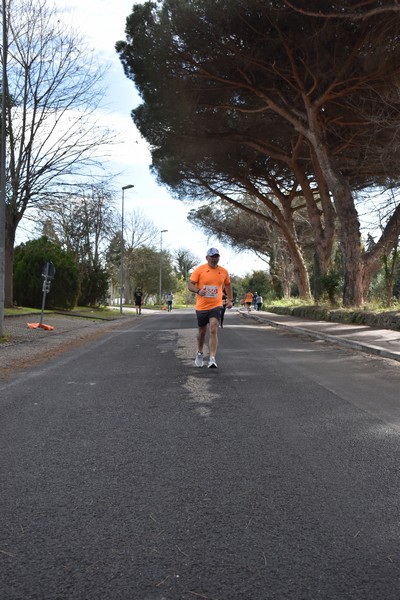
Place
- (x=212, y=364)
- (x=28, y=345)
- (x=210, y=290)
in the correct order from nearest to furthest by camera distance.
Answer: (x=210, y=290) < (x=212, y=364) < (x=28, y=345)

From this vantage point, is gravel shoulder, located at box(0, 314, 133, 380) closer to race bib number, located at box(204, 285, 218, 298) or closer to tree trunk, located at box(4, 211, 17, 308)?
race bib number, located at box(204, 285, 218, 298)

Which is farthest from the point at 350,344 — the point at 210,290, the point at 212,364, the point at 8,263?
the point at 8,263

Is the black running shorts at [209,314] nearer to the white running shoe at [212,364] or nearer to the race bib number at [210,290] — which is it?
the race bib number at [210,290]

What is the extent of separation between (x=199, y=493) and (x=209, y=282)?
5.88m

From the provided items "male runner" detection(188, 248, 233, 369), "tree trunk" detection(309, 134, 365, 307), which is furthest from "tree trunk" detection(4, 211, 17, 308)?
"male runner" detection(188, 248, 233, 369)

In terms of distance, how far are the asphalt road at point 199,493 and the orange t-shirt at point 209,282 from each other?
214 cm

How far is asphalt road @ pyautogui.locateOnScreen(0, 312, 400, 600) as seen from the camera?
2.48 metres

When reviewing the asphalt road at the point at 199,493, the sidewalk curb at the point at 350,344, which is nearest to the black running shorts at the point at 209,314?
the asphalt road at the point at 199,493

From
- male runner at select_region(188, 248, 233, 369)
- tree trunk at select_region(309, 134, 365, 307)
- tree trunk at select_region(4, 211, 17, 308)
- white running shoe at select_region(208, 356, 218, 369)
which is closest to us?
male runner at select_region(188, 248, 233, 369)

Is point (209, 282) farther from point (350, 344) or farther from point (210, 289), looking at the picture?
point (350, 344)

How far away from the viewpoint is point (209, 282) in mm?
9211

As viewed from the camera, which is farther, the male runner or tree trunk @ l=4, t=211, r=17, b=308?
tree trunk @ l=4, t=211, r=17, b=308

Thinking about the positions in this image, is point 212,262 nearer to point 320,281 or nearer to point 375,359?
point 375,359

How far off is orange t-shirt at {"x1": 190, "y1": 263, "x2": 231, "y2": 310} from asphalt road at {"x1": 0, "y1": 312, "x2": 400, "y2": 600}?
7.04ft
